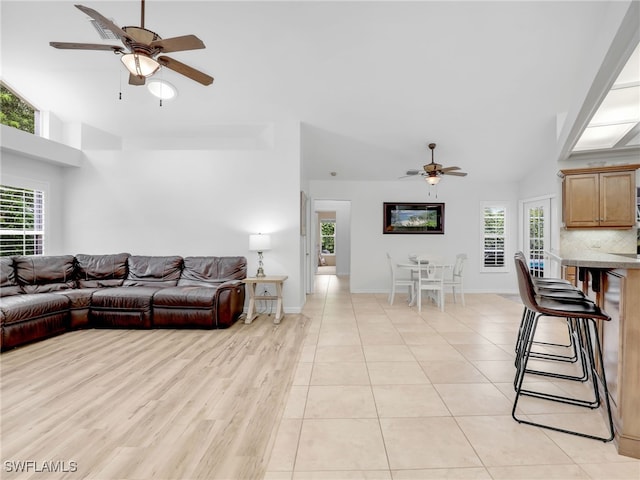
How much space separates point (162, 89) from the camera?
456 cm

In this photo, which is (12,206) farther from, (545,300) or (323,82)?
(545,300)

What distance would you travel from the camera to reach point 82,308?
13.3 feet

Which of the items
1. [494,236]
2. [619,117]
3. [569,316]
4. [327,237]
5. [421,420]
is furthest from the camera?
[327,237]

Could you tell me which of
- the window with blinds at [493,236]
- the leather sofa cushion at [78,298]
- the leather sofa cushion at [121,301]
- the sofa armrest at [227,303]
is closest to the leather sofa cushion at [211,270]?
the sofa armrest at [227,303]

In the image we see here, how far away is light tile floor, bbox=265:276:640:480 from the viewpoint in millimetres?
1619

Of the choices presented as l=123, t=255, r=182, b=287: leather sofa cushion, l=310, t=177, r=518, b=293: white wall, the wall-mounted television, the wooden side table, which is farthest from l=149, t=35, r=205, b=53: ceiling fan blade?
the wall-mounted television

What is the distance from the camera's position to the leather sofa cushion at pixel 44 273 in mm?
4137

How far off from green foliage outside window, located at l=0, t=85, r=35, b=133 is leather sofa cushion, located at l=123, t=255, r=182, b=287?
2.66 m

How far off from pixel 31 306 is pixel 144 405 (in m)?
2.37

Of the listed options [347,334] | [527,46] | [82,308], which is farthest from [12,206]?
[527,46]

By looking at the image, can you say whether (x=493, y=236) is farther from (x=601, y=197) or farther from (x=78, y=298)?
(x=78, y=298)

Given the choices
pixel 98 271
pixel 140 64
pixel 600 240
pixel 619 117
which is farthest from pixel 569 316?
pixel 98 271

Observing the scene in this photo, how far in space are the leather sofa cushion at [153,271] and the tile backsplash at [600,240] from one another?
18.8 ft

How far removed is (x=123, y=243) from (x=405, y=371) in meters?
4.77
